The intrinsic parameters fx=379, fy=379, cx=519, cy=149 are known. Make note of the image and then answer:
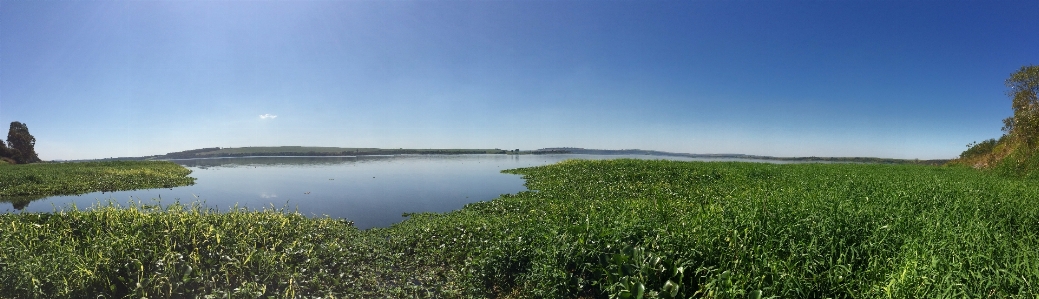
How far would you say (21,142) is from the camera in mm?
54250

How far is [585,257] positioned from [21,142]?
87.0 meters

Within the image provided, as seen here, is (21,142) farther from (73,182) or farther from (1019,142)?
(1019,142)

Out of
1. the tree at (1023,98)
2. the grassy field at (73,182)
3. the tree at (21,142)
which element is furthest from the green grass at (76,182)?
the tree at (1023,98)

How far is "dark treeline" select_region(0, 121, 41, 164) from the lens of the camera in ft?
168

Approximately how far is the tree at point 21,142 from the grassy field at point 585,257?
235 ft

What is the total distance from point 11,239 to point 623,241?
1202 centimetres

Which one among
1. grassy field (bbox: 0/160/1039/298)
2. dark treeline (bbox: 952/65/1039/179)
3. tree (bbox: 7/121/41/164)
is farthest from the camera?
tree (bbox: 7/121/41/164)

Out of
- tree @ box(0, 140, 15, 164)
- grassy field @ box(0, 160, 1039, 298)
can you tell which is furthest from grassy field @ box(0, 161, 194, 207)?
tree @ box(0, 140, 15, 164)

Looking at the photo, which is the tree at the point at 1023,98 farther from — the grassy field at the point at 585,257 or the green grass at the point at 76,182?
the green grass at the point at 76,182

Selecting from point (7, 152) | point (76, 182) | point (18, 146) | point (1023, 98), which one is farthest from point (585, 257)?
point (18, 146)

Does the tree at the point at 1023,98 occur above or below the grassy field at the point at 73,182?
above

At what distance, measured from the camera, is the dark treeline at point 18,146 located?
51.2 meters

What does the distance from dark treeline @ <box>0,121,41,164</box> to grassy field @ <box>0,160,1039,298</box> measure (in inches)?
2754

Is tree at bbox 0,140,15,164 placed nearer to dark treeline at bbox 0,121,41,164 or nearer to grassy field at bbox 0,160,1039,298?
dark treeline at bbox 0,121,41,164
